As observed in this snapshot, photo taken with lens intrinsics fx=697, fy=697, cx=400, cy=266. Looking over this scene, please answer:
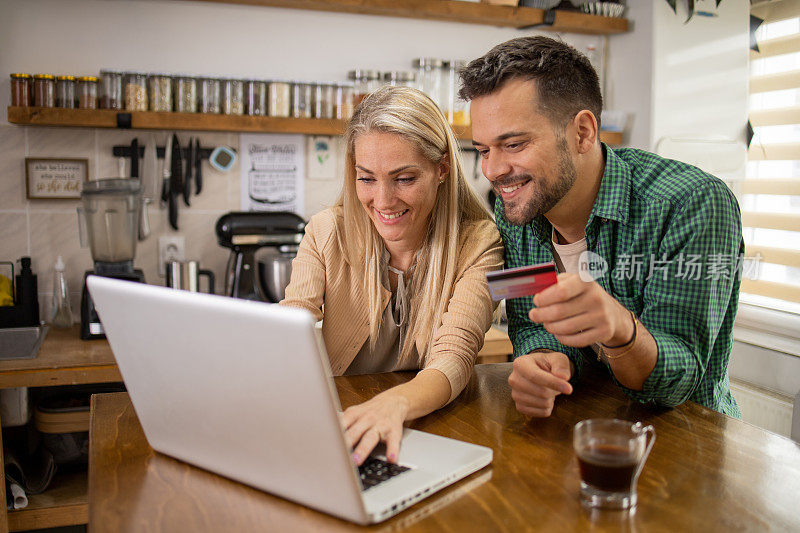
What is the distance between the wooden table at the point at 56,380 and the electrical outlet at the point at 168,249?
1.77ft

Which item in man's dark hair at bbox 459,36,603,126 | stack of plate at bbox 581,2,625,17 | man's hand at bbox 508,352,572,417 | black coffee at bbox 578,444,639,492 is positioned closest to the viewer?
black coffee at bbox 578,444,639,492

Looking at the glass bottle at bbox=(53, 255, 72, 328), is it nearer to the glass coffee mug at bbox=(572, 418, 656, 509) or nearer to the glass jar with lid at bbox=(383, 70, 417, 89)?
the glass jar with lid at bbox=(383, 70, 417, 89)

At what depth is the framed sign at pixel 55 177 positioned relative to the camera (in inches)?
100

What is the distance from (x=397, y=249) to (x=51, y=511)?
139 cm

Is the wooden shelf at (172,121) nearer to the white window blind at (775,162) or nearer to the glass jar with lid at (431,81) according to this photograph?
the glass jar with lid at (431,81)

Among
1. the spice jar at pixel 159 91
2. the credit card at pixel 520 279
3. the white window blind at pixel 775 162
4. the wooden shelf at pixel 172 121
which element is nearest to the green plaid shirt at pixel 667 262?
the credit card at pixel 520 279

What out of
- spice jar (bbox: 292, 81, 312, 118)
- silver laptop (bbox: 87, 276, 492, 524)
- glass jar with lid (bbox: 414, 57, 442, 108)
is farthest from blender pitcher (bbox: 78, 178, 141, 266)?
silver laptop (bbox: 87, 276, 492, 524)

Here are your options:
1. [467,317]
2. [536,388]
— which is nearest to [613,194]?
[467,317]

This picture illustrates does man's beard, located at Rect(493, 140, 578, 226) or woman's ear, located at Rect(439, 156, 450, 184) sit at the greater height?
woman's ear, located at Rect(439, 156, 450, 184)

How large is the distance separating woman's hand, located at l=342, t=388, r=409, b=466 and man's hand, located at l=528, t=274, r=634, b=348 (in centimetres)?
24

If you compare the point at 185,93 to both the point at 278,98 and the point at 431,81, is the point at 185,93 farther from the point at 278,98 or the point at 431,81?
the point at 431,81

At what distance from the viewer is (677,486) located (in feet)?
2.84

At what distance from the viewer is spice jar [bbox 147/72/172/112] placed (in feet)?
8.23

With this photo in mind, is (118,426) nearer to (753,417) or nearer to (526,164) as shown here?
(526,164)
